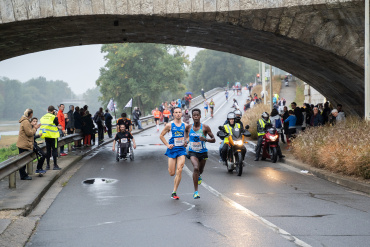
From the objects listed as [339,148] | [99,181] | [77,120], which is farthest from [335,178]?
[77,120]

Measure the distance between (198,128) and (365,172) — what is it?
4473 mm

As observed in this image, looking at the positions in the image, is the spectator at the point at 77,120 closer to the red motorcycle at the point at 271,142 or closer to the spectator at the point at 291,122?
the red motorcycle at the point at 271,142

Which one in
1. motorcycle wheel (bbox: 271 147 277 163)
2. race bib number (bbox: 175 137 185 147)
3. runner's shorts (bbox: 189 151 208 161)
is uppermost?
race bib number (bbox: 175 137 185 147)

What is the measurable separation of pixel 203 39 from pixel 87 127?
7.05 m

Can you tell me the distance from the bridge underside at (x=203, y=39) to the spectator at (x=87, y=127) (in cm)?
378

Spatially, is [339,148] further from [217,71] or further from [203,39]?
[217,71]

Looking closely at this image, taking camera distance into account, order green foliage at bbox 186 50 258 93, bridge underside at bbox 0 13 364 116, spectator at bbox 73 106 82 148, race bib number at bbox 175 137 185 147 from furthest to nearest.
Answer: green foliage at bbox 186 50 258 93, spectator at bbox 73 106 82 148, bridge underside at bbox 0 13 364 116, race bib number at bbox 175 137 185 147

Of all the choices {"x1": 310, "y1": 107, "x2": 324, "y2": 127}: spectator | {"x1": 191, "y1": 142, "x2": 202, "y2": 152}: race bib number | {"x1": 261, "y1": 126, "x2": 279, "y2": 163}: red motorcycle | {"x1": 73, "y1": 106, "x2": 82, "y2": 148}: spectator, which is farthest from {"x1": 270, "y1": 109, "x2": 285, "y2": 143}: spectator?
{"x1": 191, "y1": 142, "x2": 202, "y2": 152}: race bib number

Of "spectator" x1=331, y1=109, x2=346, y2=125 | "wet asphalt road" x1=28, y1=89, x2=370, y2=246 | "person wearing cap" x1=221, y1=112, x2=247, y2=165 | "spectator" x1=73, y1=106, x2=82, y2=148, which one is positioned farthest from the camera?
"spectator" x1=73, y1=106, x2=82, y2=148

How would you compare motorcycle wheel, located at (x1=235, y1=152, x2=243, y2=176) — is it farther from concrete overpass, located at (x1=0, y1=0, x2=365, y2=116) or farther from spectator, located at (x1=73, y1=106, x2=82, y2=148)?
spectator, located at (x1=73, y1=106, x2=82, y2=148)

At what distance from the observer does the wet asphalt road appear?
741 centimetres

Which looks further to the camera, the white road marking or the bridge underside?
the bridge underside

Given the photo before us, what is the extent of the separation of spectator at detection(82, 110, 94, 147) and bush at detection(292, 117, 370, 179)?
33.2 feet

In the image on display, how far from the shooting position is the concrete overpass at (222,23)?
1894cm
